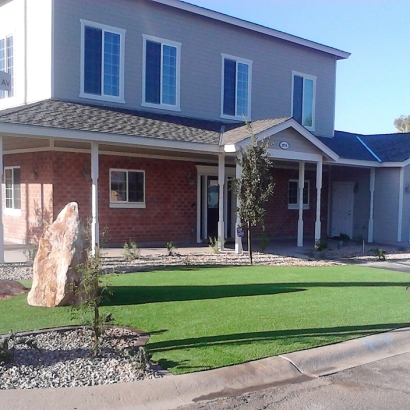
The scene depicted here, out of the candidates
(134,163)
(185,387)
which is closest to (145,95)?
(134,163)

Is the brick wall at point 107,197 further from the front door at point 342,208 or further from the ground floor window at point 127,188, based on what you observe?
the front door at point 342,208

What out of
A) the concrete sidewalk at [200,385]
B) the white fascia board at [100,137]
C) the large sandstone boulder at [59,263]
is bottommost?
the concrete sidewalk at [200,385]

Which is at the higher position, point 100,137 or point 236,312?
point 100,137

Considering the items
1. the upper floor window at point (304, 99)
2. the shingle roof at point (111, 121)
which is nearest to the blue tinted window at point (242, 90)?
the shingle roof at point (111, 121)

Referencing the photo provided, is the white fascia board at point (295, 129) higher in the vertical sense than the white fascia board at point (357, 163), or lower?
higher

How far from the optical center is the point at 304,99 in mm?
22188

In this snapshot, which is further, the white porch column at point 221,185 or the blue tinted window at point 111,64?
the blue tinted window at point 111,64

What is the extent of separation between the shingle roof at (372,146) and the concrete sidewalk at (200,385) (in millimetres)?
14172

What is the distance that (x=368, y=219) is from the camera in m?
22.2

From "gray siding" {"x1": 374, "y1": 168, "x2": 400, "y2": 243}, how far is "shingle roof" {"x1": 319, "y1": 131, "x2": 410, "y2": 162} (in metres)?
0.67

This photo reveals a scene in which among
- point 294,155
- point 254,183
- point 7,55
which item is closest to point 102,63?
point 7,55

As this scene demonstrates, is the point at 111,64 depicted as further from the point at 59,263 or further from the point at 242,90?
the point at 59,263

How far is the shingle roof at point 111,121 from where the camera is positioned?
1274 centimetres

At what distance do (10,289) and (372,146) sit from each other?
1791 cm
